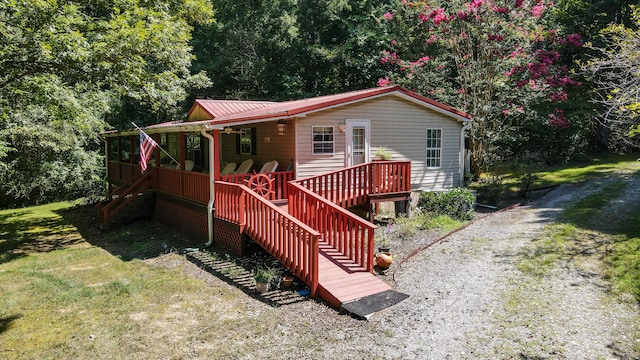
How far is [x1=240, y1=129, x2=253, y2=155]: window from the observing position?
1334 centimetres

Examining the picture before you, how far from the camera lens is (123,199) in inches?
555

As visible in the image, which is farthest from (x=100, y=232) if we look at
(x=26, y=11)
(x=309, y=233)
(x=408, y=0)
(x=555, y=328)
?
(x=408, y=0)

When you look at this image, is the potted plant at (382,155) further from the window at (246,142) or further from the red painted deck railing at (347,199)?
the window at (246,142)

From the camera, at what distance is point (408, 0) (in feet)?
59.7

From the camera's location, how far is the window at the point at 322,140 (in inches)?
448

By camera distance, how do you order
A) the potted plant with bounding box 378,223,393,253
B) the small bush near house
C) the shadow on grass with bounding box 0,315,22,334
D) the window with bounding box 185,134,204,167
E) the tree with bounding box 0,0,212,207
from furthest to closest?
the window with bounding box 185,134,204,167 → the small bush near house → the potted plant with bounding box 378,223,393,253 → the tree with bounding box 0,0,212,207 → the shadow on grass with bounding box 0,315,22,334

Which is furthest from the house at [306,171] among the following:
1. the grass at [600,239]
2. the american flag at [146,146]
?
the grass at [600,239]

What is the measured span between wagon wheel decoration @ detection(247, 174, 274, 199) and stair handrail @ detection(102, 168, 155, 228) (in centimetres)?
551

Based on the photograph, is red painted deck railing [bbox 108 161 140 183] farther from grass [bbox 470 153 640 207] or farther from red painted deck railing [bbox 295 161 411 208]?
grass [bbox 470 153 640 207]

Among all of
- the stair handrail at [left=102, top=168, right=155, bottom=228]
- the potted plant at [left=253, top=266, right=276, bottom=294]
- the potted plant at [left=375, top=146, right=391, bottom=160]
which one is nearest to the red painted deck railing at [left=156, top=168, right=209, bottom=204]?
the stair handrail at [left=102, top=168, right=155, bottom=228]

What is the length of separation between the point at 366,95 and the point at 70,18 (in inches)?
284

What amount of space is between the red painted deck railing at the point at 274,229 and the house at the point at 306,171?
19mm

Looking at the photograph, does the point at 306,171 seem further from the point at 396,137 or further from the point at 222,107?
the point at 222,107

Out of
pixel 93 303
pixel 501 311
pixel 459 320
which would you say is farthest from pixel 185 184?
pixel 501 311
